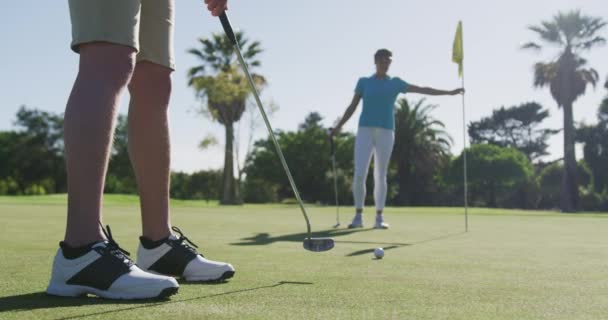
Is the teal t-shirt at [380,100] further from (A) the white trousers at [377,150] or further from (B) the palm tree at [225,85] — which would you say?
(B) the palm tree at [225,85]

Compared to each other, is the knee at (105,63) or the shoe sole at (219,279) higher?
the knee at (105,63)

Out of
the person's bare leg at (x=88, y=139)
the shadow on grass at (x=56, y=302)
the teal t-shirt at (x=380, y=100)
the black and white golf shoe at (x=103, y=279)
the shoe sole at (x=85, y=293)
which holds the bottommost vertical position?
the shadow on grass at (x=56, y=302)

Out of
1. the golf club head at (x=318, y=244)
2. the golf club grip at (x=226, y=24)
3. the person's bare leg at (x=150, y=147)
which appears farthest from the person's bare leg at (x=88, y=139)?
the golf club head at (x=318, y=244)

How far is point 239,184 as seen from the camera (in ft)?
143

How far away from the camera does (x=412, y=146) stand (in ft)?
168

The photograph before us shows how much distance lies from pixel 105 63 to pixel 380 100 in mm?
6081

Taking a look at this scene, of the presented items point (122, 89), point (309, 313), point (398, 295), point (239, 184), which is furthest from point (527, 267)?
point (239, 184)

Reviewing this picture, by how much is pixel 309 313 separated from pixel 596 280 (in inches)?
62.5

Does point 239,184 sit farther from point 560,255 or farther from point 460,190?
point 560,255

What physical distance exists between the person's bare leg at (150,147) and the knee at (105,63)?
36 cm

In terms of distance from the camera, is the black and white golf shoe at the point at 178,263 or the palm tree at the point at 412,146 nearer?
the black and white golf shoe at the point at 178,263

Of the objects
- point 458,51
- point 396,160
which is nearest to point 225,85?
point 396,160

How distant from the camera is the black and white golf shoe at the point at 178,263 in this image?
8.68ft

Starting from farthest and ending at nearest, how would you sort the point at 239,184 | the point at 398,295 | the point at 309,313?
the point at 239,184
the point at 398,295
the point at 309,313
